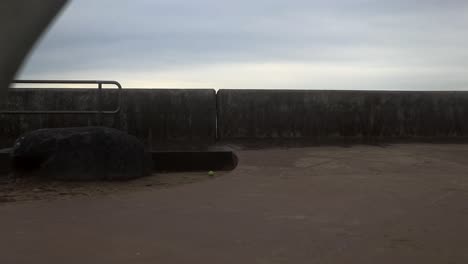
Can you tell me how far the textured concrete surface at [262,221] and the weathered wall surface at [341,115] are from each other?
310cm

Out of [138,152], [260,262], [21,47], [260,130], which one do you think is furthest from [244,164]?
[21,47]

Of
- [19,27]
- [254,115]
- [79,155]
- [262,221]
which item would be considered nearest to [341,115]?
[254,115]

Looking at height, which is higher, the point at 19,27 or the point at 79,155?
the point at 19,27

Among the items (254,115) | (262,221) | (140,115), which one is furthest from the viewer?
(254,115)

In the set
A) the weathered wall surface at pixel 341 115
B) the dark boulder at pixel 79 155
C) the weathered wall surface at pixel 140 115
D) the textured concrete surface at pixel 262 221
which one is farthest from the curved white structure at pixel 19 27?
the weathered wall surface at pixel 341 115

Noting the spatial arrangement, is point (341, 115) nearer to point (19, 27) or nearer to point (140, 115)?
point (140, 115)

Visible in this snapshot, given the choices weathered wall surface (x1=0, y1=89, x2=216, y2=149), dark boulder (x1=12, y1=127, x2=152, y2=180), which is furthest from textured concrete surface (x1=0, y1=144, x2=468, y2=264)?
weathered wall surface (x1=0, y1=89, x2=216, y2=149)

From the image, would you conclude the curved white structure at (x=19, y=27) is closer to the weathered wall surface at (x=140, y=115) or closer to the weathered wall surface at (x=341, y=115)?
the weathered wall surface at (x=140, y=115)

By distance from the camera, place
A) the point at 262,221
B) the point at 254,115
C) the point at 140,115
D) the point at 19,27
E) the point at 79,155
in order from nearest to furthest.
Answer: the point at 19,27 → the point at 262,221 → the point at 79,155 → the point at 140,115 → the point at 254,115

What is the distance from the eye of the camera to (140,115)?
9.84 metres

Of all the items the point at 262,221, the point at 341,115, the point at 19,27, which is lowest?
the point at 262,221

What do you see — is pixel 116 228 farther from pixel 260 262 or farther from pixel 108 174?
pixel 108 174

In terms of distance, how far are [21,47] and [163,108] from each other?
8.86 metres

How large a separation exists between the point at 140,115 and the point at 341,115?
12.5 ft
